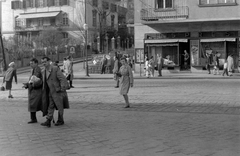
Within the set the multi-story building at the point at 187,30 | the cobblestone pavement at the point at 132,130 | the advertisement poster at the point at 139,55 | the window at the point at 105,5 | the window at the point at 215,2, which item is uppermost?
the window at the point at 105,5

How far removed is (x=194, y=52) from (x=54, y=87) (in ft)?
81.6

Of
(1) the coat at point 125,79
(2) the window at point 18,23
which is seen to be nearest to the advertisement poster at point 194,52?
(1) the coat at point 125,79

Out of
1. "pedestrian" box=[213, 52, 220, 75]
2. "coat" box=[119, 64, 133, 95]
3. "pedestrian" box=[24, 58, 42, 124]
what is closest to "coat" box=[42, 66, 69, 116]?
"pedestrian" box=[24, 58, 42, 124]

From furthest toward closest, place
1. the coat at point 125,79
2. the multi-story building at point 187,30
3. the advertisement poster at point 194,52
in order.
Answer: the advertisement poster at point 194,52 < the multi-story building at point 187,30 < the coat at point 125,79

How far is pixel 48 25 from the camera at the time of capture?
70812mm

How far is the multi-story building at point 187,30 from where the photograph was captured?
31656 millimetres

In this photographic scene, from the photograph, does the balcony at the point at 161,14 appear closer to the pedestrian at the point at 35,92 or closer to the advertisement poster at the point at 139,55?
the advertisement poster at the point at 139,55

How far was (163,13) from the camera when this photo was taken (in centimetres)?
3359

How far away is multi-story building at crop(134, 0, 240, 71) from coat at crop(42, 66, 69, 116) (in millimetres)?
23506

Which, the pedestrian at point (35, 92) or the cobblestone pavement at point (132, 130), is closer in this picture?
the cobblestone pavement at point (132, 130)

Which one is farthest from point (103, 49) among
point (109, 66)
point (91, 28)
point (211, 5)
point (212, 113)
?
point (212, 113)

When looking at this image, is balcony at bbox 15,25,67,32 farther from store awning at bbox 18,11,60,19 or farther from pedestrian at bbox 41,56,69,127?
pedestrian at bbox 41,56,69,127

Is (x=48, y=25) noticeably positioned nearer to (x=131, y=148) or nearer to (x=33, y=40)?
(x=33, y=40)

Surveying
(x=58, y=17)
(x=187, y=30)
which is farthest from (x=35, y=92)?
(x=58, y=17)
